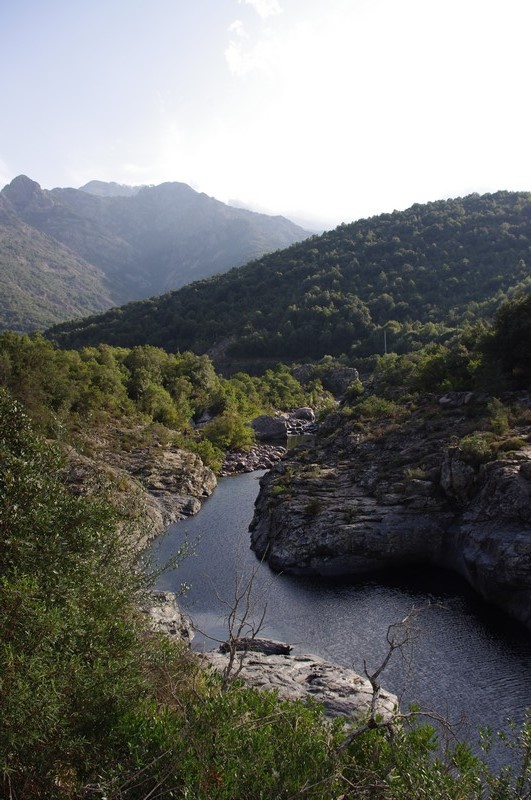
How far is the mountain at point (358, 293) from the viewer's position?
9481cm

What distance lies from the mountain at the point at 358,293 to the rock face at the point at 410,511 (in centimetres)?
5252

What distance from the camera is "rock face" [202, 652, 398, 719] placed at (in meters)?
17.2

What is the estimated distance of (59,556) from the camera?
11000 mm

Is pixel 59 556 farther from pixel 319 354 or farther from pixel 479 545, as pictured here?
pixel 319 354

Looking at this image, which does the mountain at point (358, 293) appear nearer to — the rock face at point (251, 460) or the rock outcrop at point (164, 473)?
the rock face at point (251, 460)

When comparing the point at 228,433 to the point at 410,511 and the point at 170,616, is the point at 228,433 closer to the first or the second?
the point at 410,511

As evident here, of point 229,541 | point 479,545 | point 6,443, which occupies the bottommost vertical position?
point 229,541

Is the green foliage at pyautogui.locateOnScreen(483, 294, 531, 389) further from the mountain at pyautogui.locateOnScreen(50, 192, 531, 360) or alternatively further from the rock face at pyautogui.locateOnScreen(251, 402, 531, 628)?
the mountain at pyautogui.locateOnScreen(50, 192, 531, 360)

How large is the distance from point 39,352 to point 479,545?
3662cm

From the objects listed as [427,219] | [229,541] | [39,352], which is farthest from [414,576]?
[427,219]

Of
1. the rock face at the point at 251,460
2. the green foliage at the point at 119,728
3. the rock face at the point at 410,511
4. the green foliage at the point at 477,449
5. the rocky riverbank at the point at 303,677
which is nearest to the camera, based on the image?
the green foliage at the point at 119,728

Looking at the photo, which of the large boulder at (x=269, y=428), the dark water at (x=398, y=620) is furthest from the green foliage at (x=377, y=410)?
the large boulder at (x=269, y=428)

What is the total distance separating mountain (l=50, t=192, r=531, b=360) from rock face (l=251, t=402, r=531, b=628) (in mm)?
52519

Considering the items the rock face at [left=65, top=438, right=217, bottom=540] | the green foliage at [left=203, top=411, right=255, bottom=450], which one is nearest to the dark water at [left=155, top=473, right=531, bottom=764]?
the rock face at [left=65, top=438, right=217, bottom=540]
